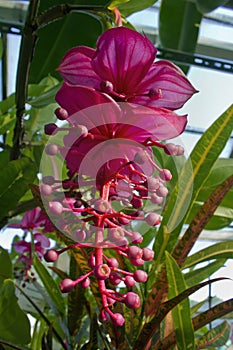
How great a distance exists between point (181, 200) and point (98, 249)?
295 millimetres

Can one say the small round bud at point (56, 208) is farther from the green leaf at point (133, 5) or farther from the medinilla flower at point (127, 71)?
the green leaf at point (133, 5)

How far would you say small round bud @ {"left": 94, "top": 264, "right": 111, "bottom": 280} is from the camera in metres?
0.48

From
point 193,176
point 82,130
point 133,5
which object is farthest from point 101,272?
point 133,5

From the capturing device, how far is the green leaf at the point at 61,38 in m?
1.20

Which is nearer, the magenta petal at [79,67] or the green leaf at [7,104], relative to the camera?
the magenta petal at [79,67]

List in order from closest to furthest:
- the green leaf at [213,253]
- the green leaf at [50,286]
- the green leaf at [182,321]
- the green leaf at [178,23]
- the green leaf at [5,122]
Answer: the green leaf at [182,321] → the green leaf at [213,253] → the green leaf at [50,286] → the green leaf at [5,122] → the green leaf at [178,23]

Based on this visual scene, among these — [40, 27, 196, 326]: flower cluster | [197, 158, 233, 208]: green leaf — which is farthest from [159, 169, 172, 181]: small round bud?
[197, 158, 233, 208]: green leaf

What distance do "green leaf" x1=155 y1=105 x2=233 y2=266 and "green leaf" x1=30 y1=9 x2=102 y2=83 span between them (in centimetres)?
54

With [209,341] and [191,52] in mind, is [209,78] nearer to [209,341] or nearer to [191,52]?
[191,52]

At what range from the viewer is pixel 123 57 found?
1.83 ft

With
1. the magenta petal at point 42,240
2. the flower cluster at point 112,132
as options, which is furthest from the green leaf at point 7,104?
the flower cluster at point 112,132

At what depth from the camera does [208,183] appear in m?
1.02

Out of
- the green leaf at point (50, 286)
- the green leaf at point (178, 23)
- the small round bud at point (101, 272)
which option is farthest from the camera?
the green leaf at point (178, 23)

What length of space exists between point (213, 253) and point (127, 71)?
1.25 ft
